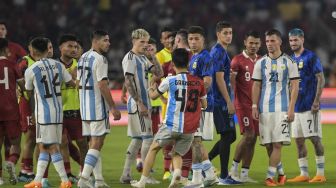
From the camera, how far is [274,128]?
13.5 metres

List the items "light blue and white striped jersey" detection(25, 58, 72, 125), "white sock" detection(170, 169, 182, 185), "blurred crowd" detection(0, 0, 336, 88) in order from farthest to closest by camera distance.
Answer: "blurred crowd" detection(0, 0, 336, 88) < "light blue and white striped jersey" detection(25, 58, 72, 125) < "white sock" detection(170, 169, 182, 185)

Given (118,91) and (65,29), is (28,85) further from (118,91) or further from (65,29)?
(65,29)

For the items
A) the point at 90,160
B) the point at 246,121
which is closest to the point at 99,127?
the point at 90,160

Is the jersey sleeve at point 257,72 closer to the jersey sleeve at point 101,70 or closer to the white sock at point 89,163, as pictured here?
the jersey sleeve at point 101,70

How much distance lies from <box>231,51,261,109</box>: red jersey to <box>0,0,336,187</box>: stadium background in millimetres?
16213

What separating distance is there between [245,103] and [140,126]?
168 centimetres

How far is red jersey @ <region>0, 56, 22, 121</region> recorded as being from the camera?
14047mm

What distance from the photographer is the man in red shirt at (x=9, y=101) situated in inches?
553

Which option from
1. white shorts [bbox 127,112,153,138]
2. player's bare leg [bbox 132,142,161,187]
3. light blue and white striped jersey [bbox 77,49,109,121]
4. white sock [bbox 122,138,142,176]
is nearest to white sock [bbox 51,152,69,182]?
light blue and white striped jersey [bbox 77,49,109,121]

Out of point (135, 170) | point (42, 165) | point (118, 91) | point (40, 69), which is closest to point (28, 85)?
point (40, 69)

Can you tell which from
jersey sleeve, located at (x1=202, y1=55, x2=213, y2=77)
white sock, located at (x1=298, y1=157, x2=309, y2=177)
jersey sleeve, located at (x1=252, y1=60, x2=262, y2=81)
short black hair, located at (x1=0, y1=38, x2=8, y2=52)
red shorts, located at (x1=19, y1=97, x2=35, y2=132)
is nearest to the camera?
jersey sleeve, located at (x1=202, y1=55, x2=213, y2=77)

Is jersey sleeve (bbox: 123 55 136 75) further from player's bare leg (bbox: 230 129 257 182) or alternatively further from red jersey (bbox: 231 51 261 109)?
player's bare leg (bbox: 230 129 257 182)

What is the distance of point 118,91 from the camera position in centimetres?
3059

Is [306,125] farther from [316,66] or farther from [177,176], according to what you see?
[177,176]
